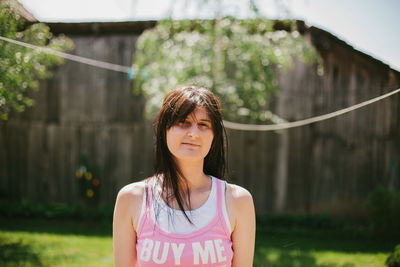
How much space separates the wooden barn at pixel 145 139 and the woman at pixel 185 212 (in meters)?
4.09

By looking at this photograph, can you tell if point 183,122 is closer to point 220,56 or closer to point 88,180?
point 220,56

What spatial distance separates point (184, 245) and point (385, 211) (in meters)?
3.22

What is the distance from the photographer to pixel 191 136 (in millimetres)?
1356

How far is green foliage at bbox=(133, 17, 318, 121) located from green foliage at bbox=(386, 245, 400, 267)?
8.20 ft

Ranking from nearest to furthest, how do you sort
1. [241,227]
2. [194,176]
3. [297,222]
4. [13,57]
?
1. [241,227]
2. [194,176]
3. [13,57]
4. [297,222]

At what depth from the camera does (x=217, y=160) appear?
64.4 inches

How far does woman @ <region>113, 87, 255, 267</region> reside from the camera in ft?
4.25

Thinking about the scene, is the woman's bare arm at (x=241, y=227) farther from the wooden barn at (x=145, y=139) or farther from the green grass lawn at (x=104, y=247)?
the wooden barn at (x=145, y=139)

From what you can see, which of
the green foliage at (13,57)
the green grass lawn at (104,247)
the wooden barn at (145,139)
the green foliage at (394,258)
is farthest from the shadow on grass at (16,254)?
the wooden barn at (145,139)

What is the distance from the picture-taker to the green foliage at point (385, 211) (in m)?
3.15

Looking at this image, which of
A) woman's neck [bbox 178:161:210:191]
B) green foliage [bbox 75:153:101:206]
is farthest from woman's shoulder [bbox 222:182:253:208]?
green foliage [bbox 75:153:101:206]

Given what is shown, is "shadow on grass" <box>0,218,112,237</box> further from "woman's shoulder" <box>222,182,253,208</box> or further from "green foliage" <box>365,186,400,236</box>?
"woman's shoulder" <box>222,182,253,208</box>

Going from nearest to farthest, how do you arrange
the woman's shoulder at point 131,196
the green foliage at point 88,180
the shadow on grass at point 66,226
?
the woman's shoulder at point 131,196, the shadow on grass at point 66,226, the green foliage at point 88,180

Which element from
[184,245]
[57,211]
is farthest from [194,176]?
[57,211]
